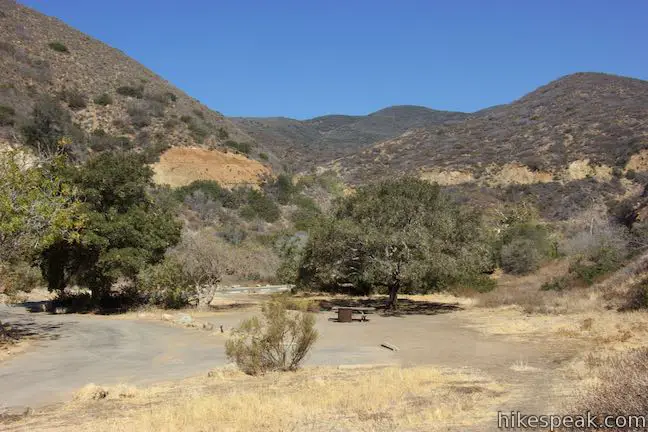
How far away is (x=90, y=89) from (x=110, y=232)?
4473 cm

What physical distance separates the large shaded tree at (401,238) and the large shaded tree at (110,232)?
27.0 feet

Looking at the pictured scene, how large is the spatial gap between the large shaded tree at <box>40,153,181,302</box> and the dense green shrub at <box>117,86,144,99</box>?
138ft

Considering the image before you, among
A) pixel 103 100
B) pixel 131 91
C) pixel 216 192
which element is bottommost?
pixel 216 192

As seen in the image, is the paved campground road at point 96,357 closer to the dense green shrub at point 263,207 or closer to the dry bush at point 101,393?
the dry bush at point 101,393

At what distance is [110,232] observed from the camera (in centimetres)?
2777

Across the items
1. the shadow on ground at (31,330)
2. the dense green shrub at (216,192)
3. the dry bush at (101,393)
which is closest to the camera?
the dry bush at (101,393)

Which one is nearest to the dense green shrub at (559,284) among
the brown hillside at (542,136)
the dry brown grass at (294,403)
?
the dry brown grass at (294,403)

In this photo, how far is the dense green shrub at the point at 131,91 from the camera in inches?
2714

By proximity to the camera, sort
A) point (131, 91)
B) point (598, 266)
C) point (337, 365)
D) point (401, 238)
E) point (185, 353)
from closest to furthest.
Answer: point (337, 365)
point (185, 353)
point (401, 238)
point (598, 266)
point (131, 91)

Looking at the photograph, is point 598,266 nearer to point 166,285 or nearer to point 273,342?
point 166,285

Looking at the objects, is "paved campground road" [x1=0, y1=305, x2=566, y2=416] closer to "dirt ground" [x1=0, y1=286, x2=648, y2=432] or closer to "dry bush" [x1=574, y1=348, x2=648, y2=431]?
"dirt ground" [x1=0, y1=286, x2=648, y2=432]

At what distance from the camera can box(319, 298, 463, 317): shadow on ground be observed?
30.4 m

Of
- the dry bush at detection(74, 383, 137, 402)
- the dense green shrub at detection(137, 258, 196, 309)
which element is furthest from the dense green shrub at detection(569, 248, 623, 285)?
the dry bush at detection(74, 383, 137, 402)

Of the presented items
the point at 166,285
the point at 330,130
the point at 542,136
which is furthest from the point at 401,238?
the point at 330,130
